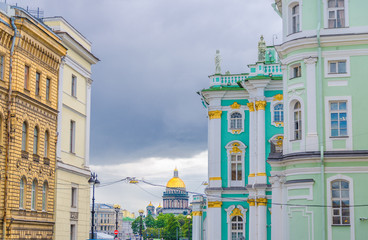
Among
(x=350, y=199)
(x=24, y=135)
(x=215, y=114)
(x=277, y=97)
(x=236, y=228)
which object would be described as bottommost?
(x=236, y=228)

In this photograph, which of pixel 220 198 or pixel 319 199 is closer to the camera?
pixel 319 199

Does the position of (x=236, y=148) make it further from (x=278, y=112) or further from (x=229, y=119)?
(x=278, y=112)

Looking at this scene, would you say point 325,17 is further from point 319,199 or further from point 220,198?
point 220,198

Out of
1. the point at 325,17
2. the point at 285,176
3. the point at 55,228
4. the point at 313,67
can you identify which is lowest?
the point at 55,228

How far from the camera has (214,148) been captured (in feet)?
207

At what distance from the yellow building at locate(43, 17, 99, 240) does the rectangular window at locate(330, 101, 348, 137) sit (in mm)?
18240

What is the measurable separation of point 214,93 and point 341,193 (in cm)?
2797

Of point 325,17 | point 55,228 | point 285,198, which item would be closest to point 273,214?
point 285,198

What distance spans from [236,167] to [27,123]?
25364mm

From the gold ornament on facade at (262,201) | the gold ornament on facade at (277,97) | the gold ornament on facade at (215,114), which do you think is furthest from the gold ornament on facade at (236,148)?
the gold ornament on facade at (262,201)

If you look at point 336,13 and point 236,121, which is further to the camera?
point 236,121

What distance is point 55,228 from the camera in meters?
45.7

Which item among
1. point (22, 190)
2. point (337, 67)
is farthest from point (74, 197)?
point (337, 67)

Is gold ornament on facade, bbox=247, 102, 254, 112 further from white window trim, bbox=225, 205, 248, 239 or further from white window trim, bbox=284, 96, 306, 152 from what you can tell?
white window trim, bbox=284, 96, 306, 152
